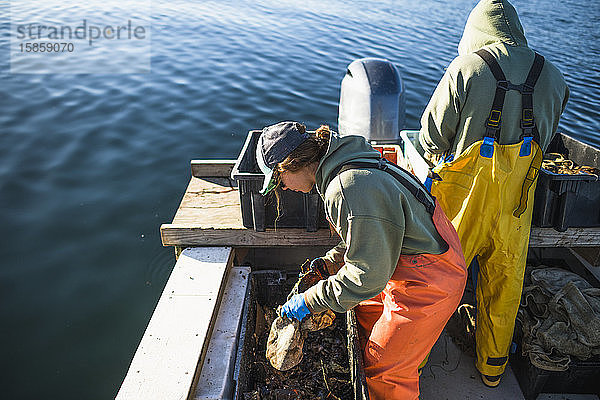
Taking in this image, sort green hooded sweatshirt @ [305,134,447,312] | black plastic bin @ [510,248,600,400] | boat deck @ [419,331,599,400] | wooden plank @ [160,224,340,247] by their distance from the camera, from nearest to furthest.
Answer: green hooded sweatshirt @ [305,134,447,312] → black plastic bin @ [510,248,600,400] → boat deck @ [419,331,599,400] → wooden plank @ [160,224,340,247]

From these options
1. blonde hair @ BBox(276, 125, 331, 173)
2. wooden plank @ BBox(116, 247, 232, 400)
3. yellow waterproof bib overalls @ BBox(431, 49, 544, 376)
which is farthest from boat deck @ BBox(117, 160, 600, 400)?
blonde hair @ BBox(276, 125, 331, 173)

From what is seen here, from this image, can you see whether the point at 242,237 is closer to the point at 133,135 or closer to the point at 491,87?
the point at 491,87

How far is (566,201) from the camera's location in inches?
113

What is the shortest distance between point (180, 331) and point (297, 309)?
64 centimetres

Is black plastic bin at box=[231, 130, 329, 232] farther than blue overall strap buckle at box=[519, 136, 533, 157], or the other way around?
black plastic bin at box=[231, 130, 329, 232]

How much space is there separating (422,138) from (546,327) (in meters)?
1.42

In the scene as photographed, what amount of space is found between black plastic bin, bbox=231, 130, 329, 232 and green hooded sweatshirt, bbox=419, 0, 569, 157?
0.92 meters

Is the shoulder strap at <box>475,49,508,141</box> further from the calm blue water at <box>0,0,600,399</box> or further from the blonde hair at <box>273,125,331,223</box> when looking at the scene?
the calm blue water at <box>0,0,600,399</box>

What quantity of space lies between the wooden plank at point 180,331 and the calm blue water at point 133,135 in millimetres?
1330

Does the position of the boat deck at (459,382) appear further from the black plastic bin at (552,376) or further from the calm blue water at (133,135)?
the calm blue water at (133,135)

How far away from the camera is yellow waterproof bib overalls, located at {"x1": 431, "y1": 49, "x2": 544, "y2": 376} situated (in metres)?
2.45

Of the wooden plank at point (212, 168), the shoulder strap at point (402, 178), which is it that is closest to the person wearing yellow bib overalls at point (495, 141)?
the shoulder strap at point (402, 178)

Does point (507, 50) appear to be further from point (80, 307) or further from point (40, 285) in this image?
point (40, 285)

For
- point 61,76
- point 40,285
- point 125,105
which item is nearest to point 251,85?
point 125,105
